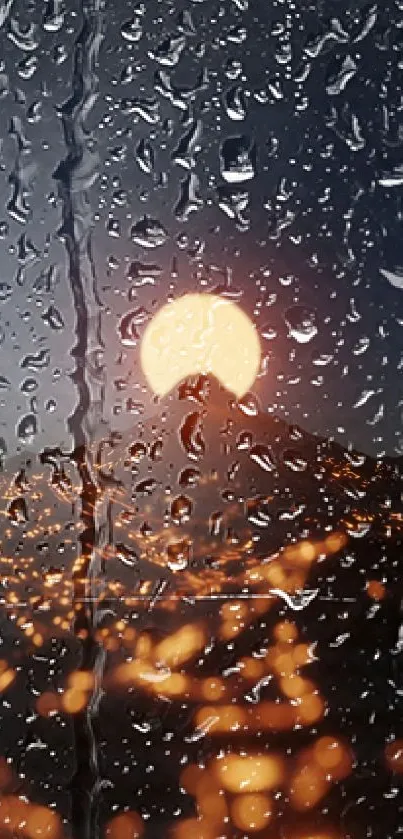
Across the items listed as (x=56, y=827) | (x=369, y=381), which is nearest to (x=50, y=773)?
(x=56, y=827)

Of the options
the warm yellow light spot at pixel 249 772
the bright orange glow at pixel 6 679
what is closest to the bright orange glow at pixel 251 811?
the warm yellow light spot at pixel 249 772

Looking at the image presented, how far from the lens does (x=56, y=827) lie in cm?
117

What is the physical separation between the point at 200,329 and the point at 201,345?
27mm

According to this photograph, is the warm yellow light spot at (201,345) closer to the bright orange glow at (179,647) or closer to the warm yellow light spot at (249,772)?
the bright orange glow at (179,647)

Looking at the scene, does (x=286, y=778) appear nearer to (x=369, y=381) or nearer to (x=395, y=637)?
A: (x=395, y=637)

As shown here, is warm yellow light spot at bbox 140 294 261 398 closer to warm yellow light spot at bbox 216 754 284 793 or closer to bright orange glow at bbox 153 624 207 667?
bright orange glow at bbox 153 624 207 667

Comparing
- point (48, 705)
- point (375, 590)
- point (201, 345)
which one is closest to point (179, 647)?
point (48, 705)

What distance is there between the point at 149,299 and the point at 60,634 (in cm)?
62

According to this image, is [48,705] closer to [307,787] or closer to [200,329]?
[307,787]

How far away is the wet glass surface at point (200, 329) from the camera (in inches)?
55.5

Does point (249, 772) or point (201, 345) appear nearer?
point (249, 772)

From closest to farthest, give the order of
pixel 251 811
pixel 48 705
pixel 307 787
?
pixel 251 811 → pixel 307 787 → pixel 48 705

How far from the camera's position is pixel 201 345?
1462 mm

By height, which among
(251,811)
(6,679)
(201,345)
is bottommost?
(6,679)
